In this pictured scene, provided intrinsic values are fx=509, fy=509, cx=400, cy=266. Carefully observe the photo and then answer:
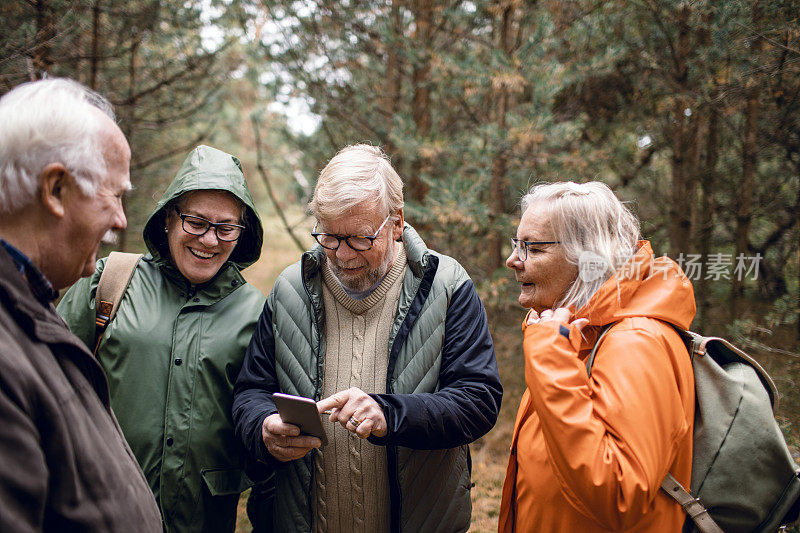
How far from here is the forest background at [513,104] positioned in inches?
185

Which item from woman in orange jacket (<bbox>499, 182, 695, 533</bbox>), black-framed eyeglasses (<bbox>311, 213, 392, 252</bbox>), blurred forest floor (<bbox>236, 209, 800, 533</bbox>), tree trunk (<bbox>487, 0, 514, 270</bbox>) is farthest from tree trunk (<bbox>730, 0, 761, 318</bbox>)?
black-framed eyeglasses (<bbox>311, 213, 392, 252</bbox>)

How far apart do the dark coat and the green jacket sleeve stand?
1.05 metres

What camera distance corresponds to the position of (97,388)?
56.2 inches

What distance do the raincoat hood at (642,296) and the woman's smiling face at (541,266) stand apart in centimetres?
17

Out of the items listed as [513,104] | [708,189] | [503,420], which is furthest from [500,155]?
[503,420]

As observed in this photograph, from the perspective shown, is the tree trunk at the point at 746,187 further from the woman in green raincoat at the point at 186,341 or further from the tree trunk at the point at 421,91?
the woman in green raincoat at the point at 186,341

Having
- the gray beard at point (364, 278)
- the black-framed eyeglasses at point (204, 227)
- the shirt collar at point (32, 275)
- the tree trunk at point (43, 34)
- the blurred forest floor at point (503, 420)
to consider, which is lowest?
the blurred forest floor at point (503, 420)

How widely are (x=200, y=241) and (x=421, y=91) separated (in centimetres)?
439

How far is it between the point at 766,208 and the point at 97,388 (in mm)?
6702

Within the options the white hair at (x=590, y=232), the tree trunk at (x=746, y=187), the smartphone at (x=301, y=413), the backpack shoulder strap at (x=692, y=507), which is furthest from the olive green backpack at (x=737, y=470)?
the tree trunk at (x=746, y=187)

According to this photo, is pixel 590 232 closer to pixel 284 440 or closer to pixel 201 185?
pixel 284 440

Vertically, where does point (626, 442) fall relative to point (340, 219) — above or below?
below

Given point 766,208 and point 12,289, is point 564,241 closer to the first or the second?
point 12,289

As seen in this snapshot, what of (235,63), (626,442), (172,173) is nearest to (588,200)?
(626,442)
